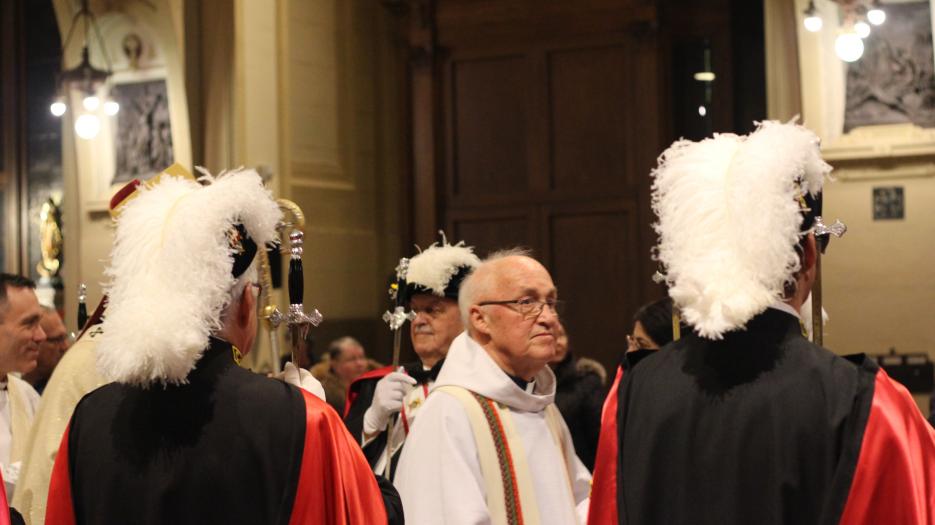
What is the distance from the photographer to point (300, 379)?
324 centimetres

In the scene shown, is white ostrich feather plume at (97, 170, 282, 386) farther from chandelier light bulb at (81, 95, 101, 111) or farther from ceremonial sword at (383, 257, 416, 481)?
chandelier light bulb at (81, 95, 101, 111)

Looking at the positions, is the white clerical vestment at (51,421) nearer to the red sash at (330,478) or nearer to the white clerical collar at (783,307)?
the red sash at (330,478)

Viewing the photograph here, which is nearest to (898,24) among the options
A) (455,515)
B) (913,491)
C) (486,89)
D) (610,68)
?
(610,68)

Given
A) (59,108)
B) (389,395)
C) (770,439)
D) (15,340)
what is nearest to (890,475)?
(770,439)

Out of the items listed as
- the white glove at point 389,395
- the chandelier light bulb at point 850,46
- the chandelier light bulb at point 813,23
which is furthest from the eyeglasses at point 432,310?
the chandelier light bulb at point 813,23

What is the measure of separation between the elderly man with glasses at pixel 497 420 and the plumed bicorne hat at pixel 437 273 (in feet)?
2.49

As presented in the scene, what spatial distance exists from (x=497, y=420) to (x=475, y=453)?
0.47ft

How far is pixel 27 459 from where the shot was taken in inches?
170

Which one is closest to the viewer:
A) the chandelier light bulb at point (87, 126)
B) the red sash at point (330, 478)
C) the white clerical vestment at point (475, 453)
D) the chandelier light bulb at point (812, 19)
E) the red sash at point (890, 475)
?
the red sash at point (890, 475)

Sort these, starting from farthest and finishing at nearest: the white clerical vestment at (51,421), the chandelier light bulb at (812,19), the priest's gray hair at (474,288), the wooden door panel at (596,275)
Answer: the wooden door panel at (596,275), the chandelier light bulb at (812,19), the white clerical vestment at (51,421), the priest's gray hair at (474,288)

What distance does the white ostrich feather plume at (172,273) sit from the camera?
266 cm

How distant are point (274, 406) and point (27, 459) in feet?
6.29

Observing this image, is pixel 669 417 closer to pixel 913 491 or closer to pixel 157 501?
pixel 913 491

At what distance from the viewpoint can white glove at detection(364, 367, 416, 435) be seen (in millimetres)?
4574
